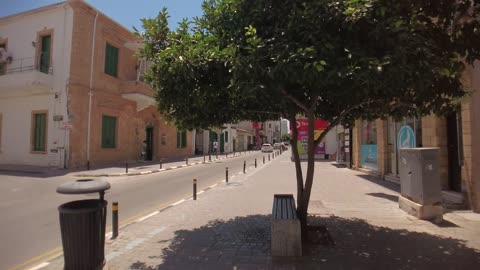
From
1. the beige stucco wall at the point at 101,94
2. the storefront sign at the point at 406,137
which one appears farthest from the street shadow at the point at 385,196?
the beige stucco wall at the point at 101,94

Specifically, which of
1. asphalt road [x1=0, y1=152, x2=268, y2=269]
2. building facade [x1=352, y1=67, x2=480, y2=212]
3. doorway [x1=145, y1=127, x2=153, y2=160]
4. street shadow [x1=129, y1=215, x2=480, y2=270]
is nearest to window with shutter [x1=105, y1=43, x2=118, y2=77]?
doorway [x1=145, y1=127, x2=153, y2=160]

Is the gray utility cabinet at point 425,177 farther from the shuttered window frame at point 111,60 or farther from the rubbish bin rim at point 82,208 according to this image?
the shuttered window frame at point 111,60

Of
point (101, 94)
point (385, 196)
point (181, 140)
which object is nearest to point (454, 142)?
point (385, 196)

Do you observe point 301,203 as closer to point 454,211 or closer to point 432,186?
point 432,186

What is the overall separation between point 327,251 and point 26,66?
2332cm

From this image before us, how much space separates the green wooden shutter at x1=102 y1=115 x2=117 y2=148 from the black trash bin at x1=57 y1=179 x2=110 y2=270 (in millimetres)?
20341

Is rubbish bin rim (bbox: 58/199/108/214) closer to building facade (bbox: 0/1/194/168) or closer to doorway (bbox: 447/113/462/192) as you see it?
doorway (bbox: 447/113/462/192)

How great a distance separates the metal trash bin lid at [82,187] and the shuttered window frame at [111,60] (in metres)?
21.0

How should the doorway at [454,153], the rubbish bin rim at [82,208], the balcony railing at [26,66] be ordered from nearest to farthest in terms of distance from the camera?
1. the rubbish bin rim at [82,208]
2. the doorway at [454,153]
3. the balcony railing at [26,66]

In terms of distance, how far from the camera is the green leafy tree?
4.19m

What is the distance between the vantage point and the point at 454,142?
962 cm

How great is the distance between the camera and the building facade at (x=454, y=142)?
8.00 metres

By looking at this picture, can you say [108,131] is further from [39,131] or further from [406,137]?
[406,137]

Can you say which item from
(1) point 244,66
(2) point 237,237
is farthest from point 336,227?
(1) point 244,66
